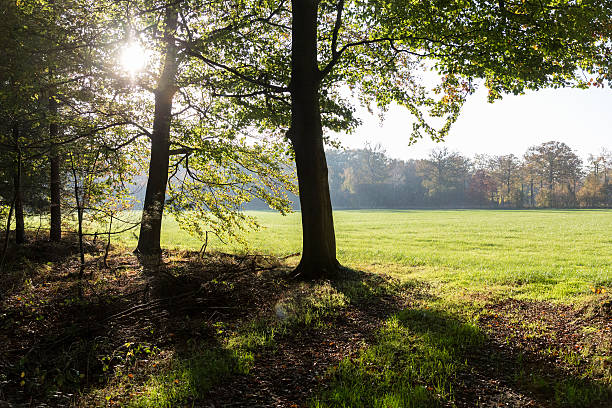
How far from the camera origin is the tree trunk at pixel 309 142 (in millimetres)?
A: 9086

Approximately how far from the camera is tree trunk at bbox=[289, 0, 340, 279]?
29.8 ft

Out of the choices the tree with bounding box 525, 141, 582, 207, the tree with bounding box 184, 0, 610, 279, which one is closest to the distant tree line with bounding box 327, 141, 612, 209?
the tree with bounding box 525, 141, 582, 207

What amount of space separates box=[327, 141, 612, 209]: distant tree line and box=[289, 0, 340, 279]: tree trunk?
283 feet

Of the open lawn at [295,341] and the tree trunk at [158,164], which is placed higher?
the tree trunk at [158,164]

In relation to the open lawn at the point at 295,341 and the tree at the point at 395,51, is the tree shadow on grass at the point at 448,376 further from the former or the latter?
the tree at the point at 395,51

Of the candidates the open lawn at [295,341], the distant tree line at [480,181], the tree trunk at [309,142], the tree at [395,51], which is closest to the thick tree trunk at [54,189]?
the open lawn at [295,341]

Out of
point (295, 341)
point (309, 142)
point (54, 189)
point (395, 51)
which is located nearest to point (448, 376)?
point (295, 341)

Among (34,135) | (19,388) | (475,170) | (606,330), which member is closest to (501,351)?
(606,330)

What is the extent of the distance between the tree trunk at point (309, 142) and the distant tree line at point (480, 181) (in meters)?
86.4

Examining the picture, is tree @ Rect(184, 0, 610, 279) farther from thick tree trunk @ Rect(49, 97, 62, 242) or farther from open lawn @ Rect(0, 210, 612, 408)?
thick tree trunk @ Rect(49, 97, 62, 242)

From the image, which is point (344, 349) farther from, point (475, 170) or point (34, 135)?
point (475, 170)

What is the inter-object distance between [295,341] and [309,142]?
5.22 m

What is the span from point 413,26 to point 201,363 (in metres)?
9.33

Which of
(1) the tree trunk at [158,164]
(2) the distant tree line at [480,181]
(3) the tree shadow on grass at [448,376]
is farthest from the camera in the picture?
(2) the distant tree line at [480,181]
